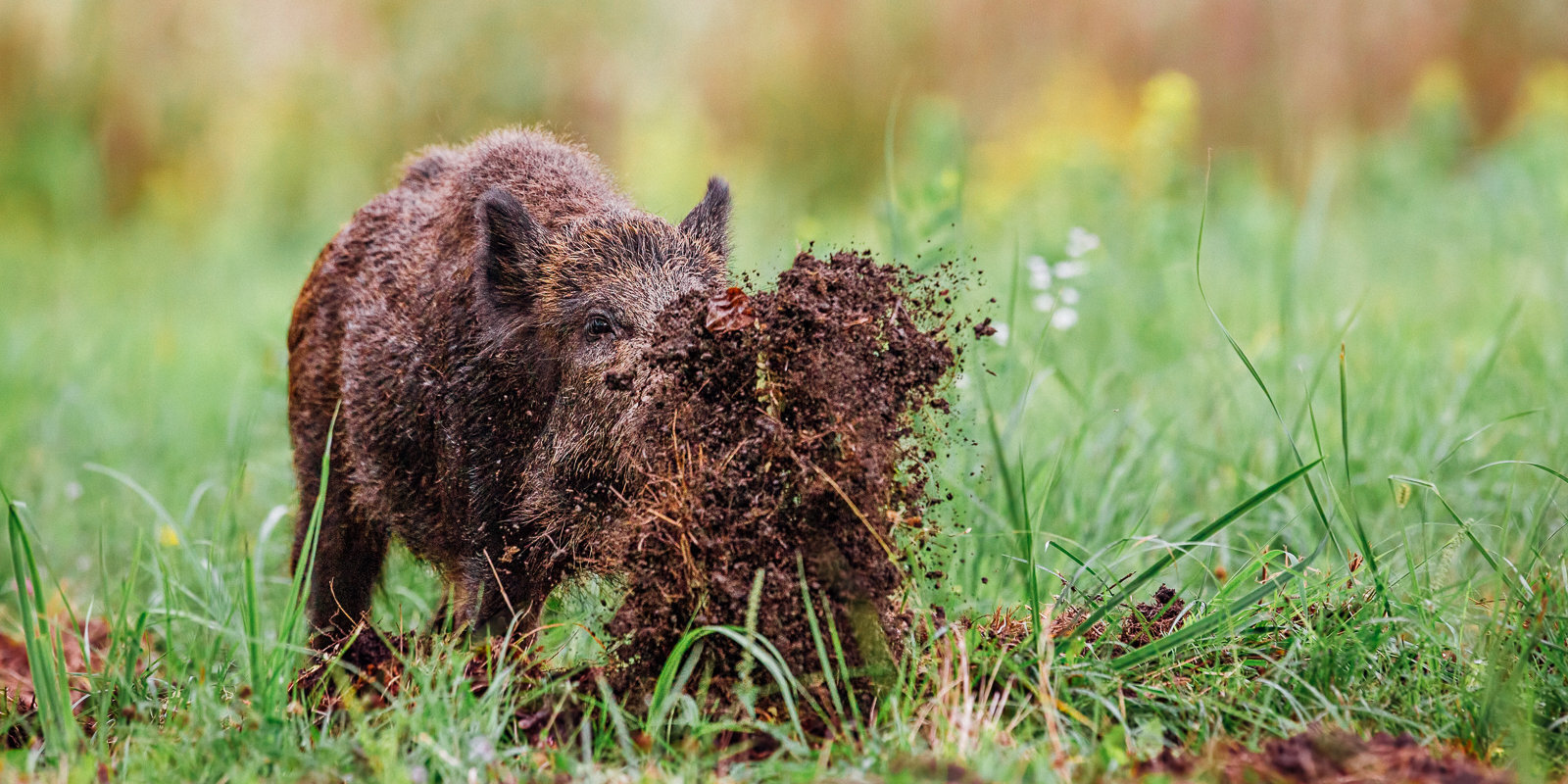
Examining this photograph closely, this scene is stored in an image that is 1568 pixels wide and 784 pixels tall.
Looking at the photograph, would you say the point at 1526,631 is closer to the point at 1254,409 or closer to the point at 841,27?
the point at 1254,409

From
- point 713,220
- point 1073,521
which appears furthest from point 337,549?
point 1073,521

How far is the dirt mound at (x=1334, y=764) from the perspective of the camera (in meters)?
2.39

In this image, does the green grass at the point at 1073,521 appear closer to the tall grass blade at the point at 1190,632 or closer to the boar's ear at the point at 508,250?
the tall grass blade at the point at 1190,632

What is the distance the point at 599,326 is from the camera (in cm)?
358

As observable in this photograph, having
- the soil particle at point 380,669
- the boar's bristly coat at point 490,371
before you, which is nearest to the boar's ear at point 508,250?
the boar's bristly coat at point 490,371

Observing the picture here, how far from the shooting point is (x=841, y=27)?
44.4 feet

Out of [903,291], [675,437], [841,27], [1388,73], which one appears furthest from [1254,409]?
A: [1388,73]

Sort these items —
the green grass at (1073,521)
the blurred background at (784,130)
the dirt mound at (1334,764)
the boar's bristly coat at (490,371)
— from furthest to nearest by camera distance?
the blurred background at (784,130) → the boar's bristly coat at (490,371) → the green grass at (1073,521) → the dirt mound at (1334,764)

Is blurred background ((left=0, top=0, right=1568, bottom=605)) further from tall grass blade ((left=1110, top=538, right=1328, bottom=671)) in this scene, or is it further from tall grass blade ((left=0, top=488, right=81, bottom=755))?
tall grass blade ((left=0, top=488, right=81, bottom=755))

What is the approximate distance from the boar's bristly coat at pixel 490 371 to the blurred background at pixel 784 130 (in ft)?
11.1

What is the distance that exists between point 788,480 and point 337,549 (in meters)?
2.22

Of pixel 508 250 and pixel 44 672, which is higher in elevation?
pixel 508 250

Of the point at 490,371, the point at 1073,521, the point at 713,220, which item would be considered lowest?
the point at 1073,521

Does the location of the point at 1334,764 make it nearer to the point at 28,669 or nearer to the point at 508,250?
the point at 508,250
